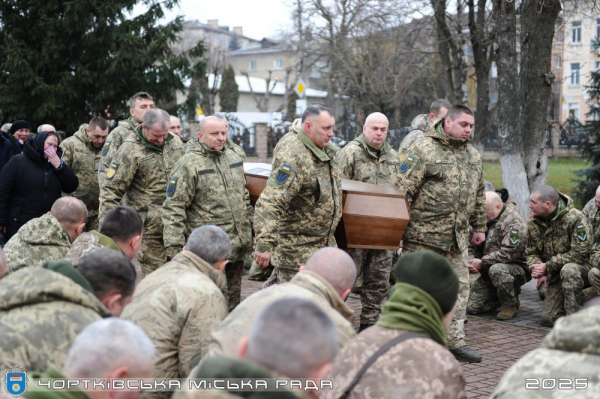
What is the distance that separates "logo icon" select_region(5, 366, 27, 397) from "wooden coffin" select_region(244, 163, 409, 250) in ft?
14.4

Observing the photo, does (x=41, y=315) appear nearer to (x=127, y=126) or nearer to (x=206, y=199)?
(x=206, y=199)

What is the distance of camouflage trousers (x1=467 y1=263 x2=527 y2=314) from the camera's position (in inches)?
361

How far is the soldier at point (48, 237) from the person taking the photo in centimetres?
630

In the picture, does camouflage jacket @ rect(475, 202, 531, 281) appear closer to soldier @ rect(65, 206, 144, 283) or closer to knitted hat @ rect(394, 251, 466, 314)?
soldier @ rect(65, 206, 144, 283)

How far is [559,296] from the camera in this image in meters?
8.88

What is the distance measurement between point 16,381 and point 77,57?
805 inches

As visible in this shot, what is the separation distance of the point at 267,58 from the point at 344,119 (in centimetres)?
7747

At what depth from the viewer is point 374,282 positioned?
27.0 feet

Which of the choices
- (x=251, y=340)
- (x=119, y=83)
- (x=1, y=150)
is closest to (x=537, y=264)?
(x=251, y=340)

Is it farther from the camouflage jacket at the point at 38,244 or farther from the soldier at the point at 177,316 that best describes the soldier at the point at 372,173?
the soldier at the point at 177,316

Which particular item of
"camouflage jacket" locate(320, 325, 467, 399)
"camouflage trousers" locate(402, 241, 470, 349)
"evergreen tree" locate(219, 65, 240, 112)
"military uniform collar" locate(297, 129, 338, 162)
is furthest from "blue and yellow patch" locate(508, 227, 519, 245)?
"evergreen tree" locate(219, 65, 240, 112)

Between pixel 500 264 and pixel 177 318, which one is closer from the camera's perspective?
pixel 177 318

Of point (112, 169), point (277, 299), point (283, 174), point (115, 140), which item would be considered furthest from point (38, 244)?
point (115, 140)

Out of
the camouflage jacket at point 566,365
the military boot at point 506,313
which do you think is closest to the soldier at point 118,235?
the camouflage jacket at point 566,365
